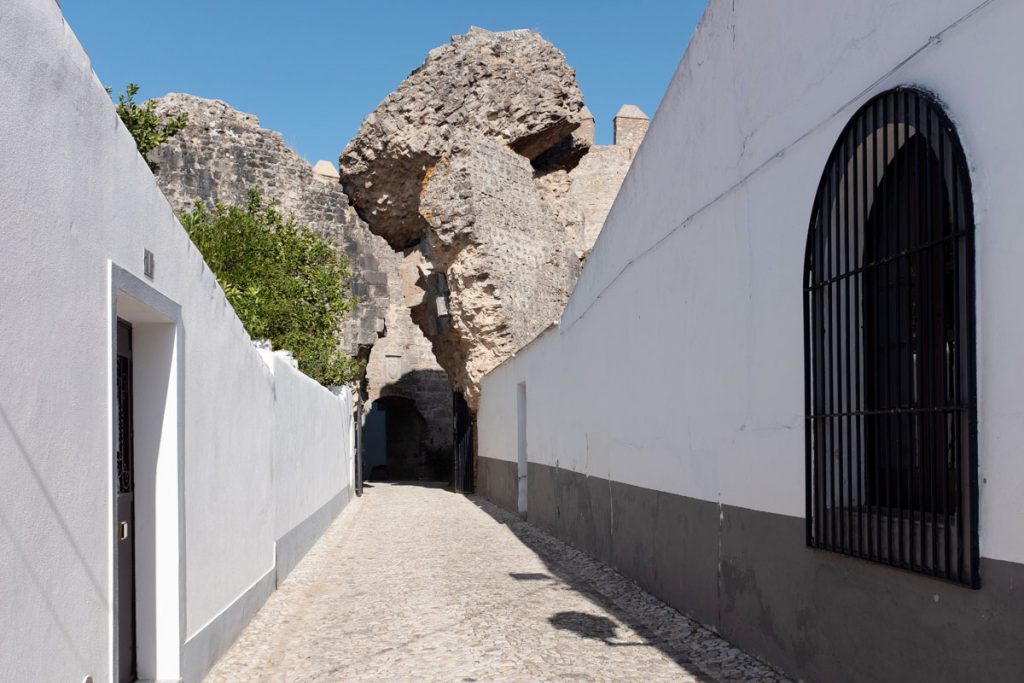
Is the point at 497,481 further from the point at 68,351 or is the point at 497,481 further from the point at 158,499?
the point at 68,351

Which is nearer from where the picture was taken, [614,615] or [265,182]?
[614,615]

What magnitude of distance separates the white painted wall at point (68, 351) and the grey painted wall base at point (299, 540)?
3.30 metres

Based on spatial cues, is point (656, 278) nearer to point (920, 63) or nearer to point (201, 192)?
point (920, 63)

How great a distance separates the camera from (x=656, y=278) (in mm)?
7707

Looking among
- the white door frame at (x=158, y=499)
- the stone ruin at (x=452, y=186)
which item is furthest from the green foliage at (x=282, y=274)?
the white door frame at (x=158, y=499)

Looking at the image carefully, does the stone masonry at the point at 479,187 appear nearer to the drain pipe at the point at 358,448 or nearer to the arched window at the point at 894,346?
the drain pipe at the point at 358,448

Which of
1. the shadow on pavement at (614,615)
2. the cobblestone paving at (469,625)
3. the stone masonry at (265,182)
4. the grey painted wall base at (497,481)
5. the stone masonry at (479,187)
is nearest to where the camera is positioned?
the cobblestone paving at (469,625)

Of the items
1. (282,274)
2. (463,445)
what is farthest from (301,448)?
(463,445)

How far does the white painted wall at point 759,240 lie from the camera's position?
326 centimetres

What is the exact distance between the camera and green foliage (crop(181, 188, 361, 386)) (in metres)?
14.8

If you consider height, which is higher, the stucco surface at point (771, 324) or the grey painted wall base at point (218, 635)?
the stucco surface at point (771, 324)

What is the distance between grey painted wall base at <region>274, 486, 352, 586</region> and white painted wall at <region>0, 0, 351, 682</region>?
3.30 meters

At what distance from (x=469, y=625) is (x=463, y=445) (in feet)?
51.6

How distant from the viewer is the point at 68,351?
3234mm
